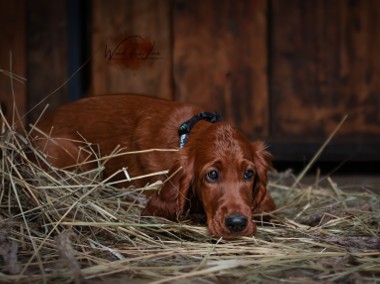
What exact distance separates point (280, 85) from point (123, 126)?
1.60 meters

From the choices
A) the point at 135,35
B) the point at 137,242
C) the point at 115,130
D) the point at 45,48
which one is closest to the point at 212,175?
the point at 137,242

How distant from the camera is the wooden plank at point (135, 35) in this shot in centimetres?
549

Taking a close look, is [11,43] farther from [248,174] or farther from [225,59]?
[248,174]

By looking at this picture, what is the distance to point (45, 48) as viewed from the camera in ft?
18.7

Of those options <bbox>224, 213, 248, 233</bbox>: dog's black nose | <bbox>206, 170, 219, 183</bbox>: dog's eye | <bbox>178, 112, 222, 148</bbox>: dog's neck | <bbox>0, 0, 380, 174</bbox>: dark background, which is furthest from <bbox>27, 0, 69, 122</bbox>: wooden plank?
<bbox>224, 213, 248, 233</bbox>: dog's black nose

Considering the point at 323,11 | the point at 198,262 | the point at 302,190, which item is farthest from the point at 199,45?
the point at 198,262

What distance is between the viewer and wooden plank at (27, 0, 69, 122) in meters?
5.67

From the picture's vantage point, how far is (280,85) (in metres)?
5.79

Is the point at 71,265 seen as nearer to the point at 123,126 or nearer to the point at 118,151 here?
the point at 118,151

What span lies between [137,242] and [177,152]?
2.39 ft

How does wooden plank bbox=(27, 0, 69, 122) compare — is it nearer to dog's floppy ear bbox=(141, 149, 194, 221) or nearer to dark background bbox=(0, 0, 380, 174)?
dark background bbox=(0, 0, 380, 174)

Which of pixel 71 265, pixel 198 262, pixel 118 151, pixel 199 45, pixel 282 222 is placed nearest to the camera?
pixel 71 265

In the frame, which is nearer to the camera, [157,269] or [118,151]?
[157,269]

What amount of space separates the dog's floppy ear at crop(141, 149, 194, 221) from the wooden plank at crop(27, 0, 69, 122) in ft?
6.72
